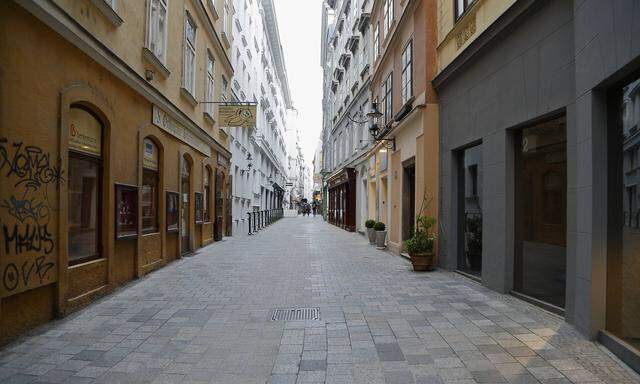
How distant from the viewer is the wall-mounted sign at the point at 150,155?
31.0 ft

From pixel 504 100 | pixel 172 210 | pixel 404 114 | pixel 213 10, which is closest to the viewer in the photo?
pixel 504 100

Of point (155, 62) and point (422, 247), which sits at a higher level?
point (155, 62)

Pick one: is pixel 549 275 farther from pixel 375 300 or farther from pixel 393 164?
pixel 393 164

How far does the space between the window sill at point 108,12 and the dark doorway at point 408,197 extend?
8156 millimetres

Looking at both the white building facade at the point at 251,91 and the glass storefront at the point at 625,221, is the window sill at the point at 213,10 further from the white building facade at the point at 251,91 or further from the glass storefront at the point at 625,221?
the glass storefront at the point at 625,221

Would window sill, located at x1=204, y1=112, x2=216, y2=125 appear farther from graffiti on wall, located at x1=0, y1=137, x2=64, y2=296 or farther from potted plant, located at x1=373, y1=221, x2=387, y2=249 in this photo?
graffiti on wall, located at x1=0, y1=137, x2=64, y2=296

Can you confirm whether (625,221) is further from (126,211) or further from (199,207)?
(199,207)

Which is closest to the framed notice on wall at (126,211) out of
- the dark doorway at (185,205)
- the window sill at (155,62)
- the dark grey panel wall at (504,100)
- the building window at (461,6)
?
the window sill at (155,62)

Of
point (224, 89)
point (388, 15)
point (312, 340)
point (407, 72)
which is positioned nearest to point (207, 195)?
point (224, 89)

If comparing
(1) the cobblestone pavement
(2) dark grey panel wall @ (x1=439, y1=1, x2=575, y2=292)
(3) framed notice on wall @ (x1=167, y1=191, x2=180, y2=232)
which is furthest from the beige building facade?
(3) framed notice on wall @ (x1=167, y1=191, x2=180, y2=232)

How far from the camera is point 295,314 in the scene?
6156mm

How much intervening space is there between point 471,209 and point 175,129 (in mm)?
7504

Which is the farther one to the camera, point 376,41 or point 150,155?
point 376,41

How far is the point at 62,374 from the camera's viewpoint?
399cm
